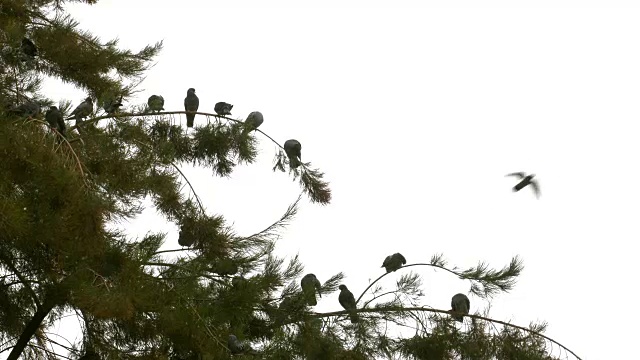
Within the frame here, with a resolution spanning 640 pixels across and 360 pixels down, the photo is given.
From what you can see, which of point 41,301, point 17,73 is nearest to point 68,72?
point 17,73

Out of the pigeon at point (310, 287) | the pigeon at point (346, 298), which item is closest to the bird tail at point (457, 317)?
the pigeon at point (346, 298)

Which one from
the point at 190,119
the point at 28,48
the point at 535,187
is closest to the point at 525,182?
the point at 535,187

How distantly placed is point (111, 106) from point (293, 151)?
3.53 ft

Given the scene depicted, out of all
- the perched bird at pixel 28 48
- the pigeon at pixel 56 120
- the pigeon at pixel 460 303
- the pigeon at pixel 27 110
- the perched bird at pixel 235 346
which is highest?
the perched bird at pixel 28 48

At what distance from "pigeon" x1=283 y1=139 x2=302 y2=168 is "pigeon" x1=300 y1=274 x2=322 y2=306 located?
2.46ft

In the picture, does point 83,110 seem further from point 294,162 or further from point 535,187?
point 535,187

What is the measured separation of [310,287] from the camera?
15.8ft

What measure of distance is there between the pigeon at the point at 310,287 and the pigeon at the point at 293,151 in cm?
75

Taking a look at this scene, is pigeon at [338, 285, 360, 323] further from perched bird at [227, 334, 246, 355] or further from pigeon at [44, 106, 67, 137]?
pigeon at [44, 106, 67, 137]

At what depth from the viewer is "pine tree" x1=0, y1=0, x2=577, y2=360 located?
3805mm

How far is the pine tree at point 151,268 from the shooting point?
12.5 feet

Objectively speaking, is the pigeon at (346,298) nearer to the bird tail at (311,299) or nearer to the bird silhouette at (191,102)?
the bird tail at (311,299)

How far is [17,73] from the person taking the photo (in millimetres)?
5910

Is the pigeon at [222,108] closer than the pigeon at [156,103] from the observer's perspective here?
No
